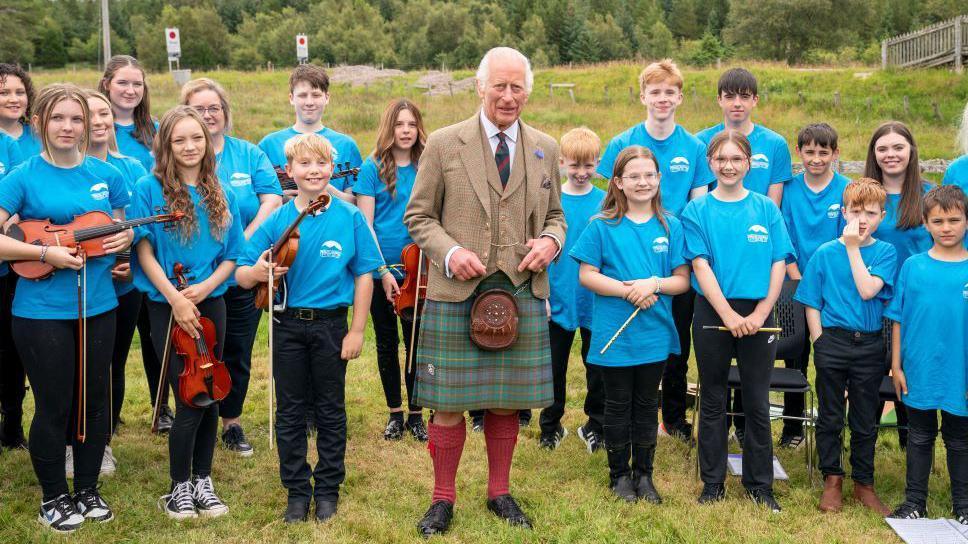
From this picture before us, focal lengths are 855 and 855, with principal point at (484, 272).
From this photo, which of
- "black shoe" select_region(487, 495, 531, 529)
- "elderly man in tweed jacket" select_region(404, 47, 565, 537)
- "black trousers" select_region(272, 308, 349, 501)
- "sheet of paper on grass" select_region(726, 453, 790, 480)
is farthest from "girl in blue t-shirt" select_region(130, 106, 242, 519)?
"sheet of paper on grass" select_region(726, 453, 790, 480)

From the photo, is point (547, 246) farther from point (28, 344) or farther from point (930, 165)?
point (930, 165)

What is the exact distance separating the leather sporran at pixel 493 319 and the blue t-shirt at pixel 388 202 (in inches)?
61.2

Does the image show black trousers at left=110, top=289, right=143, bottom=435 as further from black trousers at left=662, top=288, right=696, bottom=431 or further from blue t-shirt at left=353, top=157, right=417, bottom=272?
black trousers at left=662, top=288, right=696, bottom=431

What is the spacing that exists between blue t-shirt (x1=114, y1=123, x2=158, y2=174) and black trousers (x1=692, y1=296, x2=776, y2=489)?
10.9 ft

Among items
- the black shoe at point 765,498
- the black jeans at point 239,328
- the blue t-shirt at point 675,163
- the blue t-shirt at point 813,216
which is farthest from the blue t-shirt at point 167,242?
the blue t-shirt at point 813,216

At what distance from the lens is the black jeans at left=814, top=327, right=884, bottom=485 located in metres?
4.45

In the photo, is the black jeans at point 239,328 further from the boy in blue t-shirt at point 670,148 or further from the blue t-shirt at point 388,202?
the boy in blue t-shirt at point 670,148

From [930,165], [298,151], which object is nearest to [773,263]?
[298,151]

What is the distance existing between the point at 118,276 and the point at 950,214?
4.13m

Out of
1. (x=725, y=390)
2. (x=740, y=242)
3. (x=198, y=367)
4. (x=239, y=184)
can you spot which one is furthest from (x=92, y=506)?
(x=740, y=242)

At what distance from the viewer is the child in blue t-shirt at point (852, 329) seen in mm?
4422

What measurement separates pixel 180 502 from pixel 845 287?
11.8ft

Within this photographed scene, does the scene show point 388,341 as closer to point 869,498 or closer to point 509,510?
point 509,510

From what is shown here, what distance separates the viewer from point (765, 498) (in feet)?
14.6
